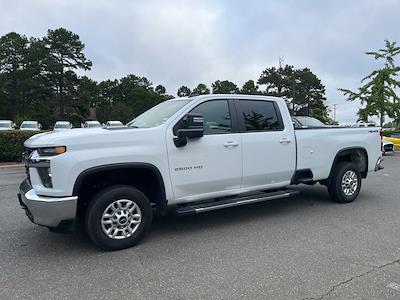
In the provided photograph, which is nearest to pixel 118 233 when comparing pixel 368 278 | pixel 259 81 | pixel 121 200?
pixel 121 200

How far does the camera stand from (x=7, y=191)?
9195 mm

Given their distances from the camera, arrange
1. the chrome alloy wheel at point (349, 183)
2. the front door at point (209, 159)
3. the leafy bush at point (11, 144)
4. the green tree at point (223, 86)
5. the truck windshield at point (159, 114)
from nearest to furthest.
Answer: the front door at point (209, 159) → the truck windshield at point (159, 114) → the chrome alloy wheel at point (349, 183) → the leafy bush at point (11, 144) → the green tree at point (223, 86)

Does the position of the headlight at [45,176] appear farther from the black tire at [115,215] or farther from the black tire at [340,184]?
the black tire at [340,184]

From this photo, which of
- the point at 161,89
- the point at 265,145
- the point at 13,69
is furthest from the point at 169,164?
the point at 161,89

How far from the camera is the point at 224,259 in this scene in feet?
14.6

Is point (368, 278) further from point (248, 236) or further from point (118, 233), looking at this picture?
point (118, 233)

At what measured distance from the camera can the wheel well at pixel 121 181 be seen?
468 centimetres

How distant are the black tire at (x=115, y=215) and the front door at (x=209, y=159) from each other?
52 centimetres

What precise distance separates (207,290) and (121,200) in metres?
1.63

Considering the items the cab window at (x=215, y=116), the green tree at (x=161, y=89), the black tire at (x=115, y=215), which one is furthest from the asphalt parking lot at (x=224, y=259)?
the green tree at (x=161, y=89)

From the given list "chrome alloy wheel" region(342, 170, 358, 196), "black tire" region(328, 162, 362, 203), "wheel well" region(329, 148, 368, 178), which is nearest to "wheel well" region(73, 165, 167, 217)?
"black tire" region(328, 162, 362, 203)

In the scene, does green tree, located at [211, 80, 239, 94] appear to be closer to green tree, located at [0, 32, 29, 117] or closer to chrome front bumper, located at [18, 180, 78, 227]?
green tree, located at [0, 32, 29, 117]

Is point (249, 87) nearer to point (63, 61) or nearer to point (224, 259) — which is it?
point (63, 61)

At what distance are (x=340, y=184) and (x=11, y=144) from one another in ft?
43.4
